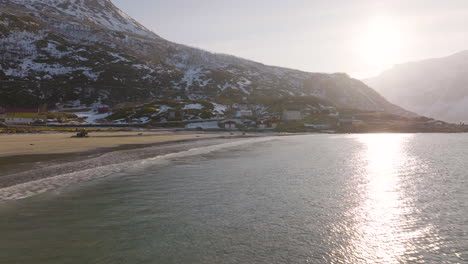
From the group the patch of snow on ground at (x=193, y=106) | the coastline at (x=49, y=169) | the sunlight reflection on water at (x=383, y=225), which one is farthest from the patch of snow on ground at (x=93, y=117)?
the sunlight reflection on water at (x=383, y=225)

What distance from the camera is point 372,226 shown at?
17.2 meters

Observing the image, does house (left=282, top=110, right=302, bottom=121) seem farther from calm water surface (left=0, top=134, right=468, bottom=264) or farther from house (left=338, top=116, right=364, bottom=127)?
calm water surface (left=0, top=134, right=468, bottom=264)

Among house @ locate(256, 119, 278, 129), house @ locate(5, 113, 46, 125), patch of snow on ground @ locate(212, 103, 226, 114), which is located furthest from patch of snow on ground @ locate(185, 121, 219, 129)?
house @ locate(5, 113, 46, 125)

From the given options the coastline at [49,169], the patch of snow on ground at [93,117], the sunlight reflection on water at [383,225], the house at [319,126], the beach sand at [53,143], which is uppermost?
the patch of snow on ground at [93,117]

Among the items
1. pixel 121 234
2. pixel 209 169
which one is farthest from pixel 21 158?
pixel 121 234

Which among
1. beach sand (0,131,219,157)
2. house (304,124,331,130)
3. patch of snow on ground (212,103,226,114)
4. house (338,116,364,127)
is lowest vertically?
beach sand (0,131,219,157)

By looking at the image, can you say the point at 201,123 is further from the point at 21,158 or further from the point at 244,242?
the point at 244,242

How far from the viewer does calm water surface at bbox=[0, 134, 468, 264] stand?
42.9 feet

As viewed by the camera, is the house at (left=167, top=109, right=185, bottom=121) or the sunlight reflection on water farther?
the house at (left=167, top=109, right=185, bottom=121)

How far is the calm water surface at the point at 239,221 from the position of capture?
13078 millimetres

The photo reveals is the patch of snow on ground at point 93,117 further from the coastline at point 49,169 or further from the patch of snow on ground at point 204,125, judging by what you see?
the coastline at point 49,169

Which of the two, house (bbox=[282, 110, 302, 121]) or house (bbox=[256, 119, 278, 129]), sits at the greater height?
house (bbox=[282, 110, 302, 121])

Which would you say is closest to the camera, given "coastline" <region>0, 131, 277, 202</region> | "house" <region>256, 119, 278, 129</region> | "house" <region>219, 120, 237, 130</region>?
"coastline" <region>0, 131, 277, 202</region>

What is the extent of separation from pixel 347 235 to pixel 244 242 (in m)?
5.57
